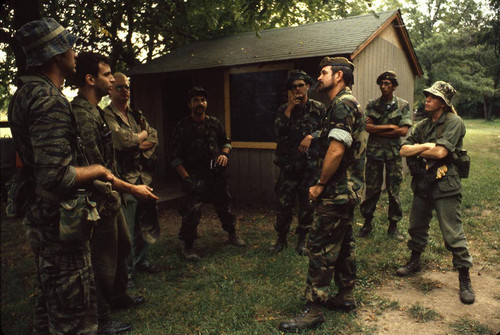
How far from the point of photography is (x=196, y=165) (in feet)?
15.6

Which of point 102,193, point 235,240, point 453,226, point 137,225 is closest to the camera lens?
point 102,193

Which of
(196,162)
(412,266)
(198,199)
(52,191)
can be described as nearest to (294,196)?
(198,199)

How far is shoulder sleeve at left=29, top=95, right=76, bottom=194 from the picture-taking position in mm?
2012

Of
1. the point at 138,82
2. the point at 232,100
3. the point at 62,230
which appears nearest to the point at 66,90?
the point at 138,82

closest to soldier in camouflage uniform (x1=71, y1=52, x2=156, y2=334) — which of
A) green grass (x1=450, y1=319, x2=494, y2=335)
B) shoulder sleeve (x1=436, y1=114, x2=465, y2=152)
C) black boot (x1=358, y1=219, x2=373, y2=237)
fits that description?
green grass (x1=450, y1=319, x2=494, y2=335)

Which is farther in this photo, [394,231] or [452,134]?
[394,231]

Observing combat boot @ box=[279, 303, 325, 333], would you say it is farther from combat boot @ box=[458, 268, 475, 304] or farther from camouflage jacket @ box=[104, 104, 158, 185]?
camouflage jacket @ box=[104, 104, 158, 185]

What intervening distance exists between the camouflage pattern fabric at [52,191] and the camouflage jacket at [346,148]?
190 cm

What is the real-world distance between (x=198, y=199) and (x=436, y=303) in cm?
292

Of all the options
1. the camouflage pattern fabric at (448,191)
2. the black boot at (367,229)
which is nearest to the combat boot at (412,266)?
the camouflage pattern fabric at (448,191)

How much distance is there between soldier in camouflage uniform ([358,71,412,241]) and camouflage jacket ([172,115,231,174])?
2415 millimetres

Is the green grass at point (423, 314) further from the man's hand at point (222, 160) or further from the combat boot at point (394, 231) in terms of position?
the man's hand at point (222, 160)

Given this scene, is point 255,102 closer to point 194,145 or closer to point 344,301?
point 194,145

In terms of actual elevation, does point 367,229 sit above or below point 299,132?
below
